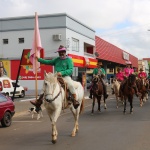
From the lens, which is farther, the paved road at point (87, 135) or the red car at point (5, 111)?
the red car at point (5, 111)

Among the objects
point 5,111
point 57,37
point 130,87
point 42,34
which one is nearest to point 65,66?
point 5,111

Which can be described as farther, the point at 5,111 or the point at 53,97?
the point at 5,111

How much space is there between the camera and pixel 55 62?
949 cm

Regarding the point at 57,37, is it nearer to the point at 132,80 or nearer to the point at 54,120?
the point at 132,80

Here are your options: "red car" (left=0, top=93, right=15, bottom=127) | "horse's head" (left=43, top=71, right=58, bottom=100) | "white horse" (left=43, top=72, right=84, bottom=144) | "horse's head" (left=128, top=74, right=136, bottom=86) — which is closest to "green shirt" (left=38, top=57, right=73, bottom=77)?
"white horse" (left=43, top=72, right=84, bottom=144)

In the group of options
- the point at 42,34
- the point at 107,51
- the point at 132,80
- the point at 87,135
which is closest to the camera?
the point at 87,135

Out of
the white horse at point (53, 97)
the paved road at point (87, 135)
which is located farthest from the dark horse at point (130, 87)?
the white horse at point (53, 97)

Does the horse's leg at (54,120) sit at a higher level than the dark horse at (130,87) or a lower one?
lower

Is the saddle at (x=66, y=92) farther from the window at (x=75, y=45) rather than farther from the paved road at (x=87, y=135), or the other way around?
the window at (x=75, y=45)

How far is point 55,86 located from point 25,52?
23.5 feet

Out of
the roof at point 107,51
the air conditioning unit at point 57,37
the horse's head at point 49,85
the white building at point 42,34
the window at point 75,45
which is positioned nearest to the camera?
the horse's head at point 49,85

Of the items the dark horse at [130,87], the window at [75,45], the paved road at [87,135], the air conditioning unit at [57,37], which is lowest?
the paved road at [87,135]

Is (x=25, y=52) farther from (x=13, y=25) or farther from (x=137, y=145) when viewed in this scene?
(x=13, y=25)

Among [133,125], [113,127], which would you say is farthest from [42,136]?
[133,125]
